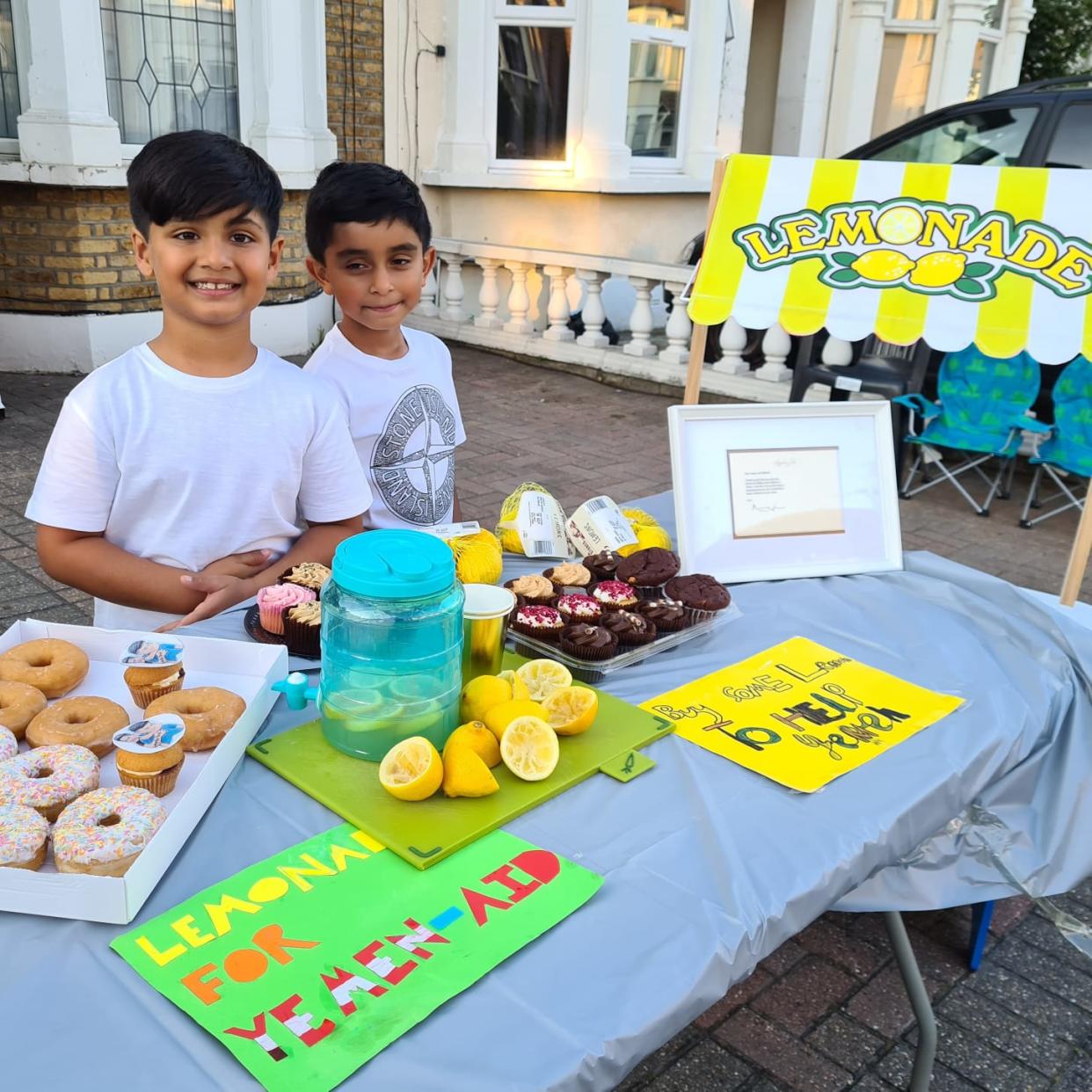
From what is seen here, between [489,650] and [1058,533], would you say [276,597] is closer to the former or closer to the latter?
[489,650]

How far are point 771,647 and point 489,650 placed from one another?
2.07 ft

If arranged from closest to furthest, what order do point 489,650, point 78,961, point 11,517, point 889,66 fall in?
A: point 78,961 → point 489,650 → point 11,517 → point 889,66

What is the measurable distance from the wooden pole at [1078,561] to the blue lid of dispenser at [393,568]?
183 cm

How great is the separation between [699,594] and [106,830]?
3.96 feet

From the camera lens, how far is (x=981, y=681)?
1927 mm

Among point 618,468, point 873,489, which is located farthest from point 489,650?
point 618,468

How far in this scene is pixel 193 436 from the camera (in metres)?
1.89

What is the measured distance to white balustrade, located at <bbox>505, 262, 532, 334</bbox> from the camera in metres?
9.09

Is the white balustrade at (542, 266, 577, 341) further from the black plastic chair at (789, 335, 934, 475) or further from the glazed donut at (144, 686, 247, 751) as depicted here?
the glazed donut at (144, 686, 247, 751)

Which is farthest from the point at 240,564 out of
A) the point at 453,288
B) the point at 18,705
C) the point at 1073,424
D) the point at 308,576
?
the point at 453,288

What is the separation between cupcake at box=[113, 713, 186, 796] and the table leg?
4.87 feet

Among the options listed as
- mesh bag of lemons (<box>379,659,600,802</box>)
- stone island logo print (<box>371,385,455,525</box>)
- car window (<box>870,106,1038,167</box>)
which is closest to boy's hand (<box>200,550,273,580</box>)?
stone island logo print (<box>371,385,455,525</box>)

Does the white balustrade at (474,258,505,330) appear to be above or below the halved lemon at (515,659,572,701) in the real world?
below

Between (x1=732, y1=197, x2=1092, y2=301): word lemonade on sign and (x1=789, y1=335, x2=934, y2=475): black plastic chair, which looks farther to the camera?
(x1=789, y1=335, x2=934, y2=475): black plastic chair
